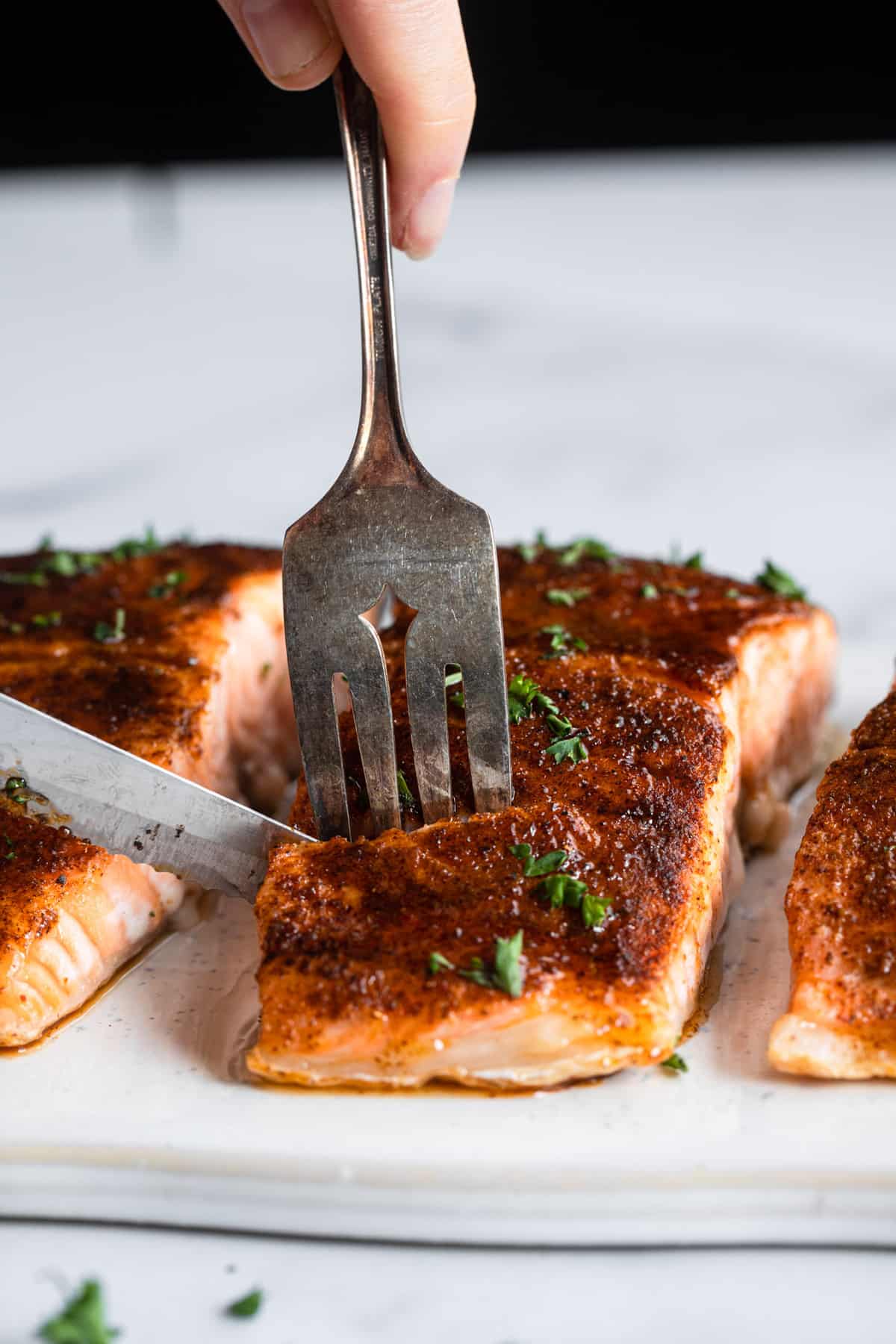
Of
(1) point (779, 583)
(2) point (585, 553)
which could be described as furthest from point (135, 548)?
(1) point (779, 583)

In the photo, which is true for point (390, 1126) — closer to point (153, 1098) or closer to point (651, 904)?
point (153, 1098)

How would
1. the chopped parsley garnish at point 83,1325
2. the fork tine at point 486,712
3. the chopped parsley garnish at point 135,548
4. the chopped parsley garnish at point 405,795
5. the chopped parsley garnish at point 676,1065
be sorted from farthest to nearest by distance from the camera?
1. the chopped parsley garnish at point 135,548
2. the chopped parsley garnish at point 405,795
3. the fork tine at point 486,712
4. the chopped parsley garnish at point 676,1065
5. the chopped parsley garnish at point 83,1325

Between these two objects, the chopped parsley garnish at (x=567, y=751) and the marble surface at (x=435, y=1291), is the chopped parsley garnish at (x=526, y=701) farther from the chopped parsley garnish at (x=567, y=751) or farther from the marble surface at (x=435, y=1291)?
the marble surface at (x=435, y=1291)

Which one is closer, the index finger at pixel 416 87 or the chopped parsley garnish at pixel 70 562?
the index finger at pixel 416 87

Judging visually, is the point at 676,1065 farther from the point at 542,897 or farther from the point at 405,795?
the point at 405,795

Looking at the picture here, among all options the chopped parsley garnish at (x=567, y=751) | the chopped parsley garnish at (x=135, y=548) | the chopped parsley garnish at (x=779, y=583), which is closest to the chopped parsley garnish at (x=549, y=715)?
the chopped parsley garnish at (x=567, y=751)
